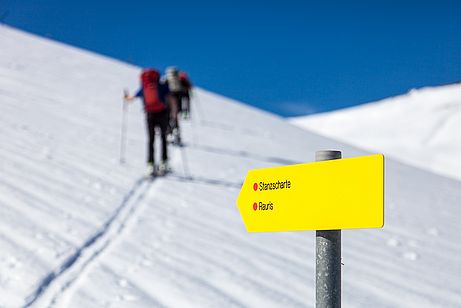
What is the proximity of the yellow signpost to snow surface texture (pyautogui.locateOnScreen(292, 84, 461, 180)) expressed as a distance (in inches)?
1233

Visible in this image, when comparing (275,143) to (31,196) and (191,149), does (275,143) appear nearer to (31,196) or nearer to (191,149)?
(191,149)

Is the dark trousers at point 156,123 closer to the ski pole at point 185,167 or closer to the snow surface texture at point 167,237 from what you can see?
the snow surface texture at point 167,237

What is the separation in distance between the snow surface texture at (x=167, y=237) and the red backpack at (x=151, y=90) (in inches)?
34.6

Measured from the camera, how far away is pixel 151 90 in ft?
21.6

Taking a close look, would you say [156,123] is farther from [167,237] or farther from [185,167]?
[167,237]

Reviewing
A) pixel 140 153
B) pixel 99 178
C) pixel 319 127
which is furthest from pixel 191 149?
pixel 319 127

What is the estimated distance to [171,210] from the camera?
531 centimetres

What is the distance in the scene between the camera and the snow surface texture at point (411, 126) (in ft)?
114

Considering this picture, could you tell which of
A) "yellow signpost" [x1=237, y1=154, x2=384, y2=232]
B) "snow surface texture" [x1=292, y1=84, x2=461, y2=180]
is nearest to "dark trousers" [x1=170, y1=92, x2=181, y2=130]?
"yellow signpost" [x1=237, y1=154, x2=384, y2=232]

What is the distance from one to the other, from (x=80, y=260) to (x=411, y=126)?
39350 millimetres

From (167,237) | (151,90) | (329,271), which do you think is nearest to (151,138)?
(151,90)

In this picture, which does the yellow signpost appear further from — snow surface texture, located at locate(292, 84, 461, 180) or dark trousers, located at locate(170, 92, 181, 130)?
snow surface texture, located at locate(292, 84, 461, 180)

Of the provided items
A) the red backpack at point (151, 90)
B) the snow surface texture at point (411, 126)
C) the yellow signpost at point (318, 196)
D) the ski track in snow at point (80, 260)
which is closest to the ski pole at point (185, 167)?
the red backpack at point (151, 90)

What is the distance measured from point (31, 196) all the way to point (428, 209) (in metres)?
5.02
